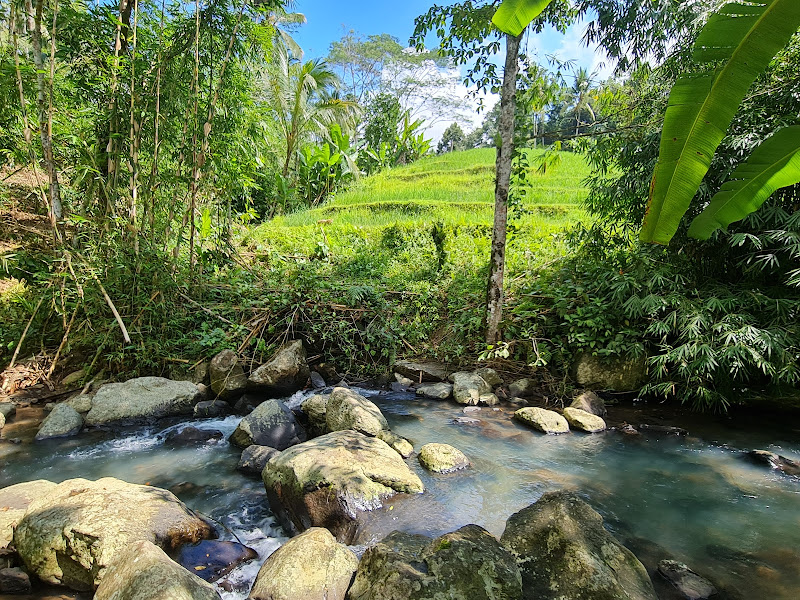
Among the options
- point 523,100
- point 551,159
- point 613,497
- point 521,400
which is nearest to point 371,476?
point 613,497

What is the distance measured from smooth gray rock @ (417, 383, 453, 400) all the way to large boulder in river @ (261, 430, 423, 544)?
2.00 meters

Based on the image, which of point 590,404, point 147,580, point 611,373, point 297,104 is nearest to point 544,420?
point 590,404

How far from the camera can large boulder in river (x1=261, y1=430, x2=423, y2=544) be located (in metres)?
2.98

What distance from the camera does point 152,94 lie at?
5.17 metres

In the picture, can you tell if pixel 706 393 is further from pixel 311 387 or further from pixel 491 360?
pixel 311 387

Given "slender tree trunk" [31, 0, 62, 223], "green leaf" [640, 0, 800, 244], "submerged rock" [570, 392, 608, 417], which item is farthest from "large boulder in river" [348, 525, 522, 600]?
"slender tree trunk" [31, 0, 62, 223]

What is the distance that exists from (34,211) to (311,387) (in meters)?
5.32

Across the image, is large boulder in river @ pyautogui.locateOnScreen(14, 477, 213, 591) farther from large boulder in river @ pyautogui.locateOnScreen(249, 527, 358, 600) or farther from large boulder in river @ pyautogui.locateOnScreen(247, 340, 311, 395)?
large boulder in river @ pyautogui.locateOnScreen(247, 340, 311, 395)

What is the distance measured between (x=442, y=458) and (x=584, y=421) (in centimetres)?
165

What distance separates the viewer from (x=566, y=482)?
3625 millimetres

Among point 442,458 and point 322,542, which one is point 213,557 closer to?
point 322,542

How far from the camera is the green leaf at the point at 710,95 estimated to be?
5.27 feet

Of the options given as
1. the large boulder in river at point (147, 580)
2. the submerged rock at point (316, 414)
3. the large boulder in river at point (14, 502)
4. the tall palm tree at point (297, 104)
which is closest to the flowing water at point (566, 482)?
the large boulder in river at point (147, 580)

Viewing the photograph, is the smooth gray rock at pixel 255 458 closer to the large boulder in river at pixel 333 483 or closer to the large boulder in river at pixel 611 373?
the large boulder in river at pixel 333 483
